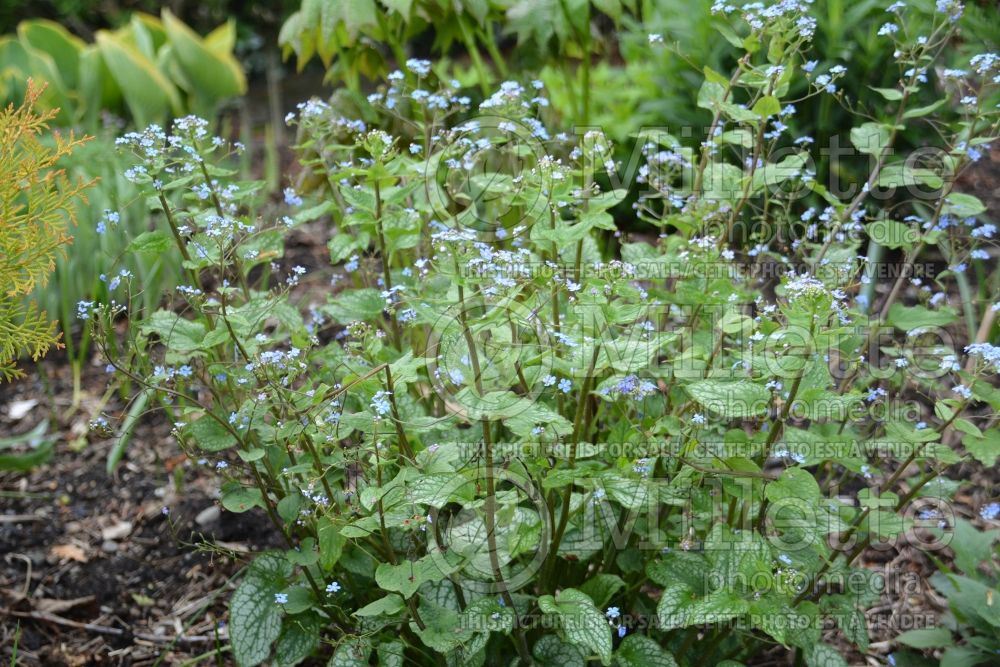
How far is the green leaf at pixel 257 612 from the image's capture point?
1745 millimetres

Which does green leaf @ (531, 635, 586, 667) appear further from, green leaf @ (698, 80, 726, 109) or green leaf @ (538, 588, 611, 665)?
green leaf @ (698, 80, 726, 109)

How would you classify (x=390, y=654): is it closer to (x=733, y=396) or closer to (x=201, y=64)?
(x=733, y=396)

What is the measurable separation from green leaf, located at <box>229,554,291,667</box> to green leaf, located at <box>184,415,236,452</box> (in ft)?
0.80

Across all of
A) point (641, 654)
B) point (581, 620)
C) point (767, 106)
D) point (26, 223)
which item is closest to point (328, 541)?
point (581, 620)

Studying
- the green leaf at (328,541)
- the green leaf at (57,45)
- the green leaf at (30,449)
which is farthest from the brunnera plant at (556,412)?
the green leaf at (57,45)

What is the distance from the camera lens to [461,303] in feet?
5.16

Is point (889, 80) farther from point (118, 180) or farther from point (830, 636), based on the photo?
point (118, 180)

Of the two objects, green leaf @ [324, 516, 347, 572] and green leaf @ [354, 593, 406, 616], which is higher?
green leaf @ [324, 516, 347, 572]

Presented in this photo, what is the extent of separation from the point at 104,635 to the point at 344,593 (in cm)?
80

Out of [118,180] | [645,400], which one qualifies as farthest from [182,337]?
[118,180]

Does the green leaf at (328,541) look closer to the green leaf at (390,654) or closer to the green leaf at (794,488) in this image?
the green leaf at (390,654)

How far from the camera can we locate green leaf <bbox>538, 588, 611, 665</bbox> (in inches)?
59.9

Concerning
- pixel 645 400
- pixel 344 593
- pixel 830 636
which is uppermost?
pixel 645 400

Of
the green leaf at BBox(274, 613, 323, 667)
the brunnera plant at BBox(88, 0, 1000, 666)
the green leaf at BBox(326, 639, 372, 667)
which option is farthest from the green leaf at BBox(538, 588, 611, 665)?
the green leaf at BBox(274, 613, 323, 667)
